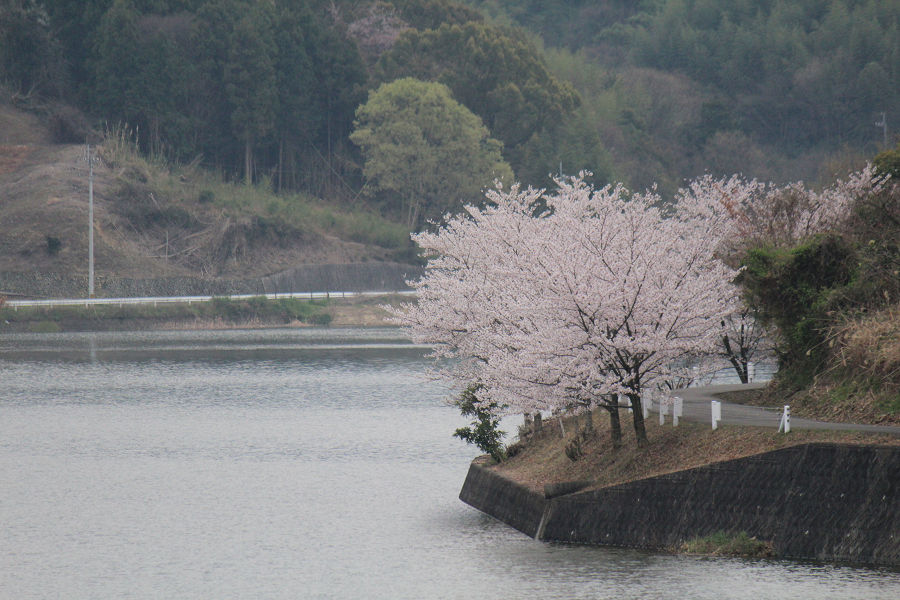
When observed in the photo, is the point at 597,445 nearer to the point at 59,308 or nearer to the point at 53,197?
the point at 59,308

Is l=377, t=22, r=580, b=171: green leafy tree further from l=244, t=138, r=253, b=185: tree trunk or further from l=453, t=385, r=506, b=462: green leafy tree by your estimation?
l=453, t=385, r=506, b=462: green leafy tree

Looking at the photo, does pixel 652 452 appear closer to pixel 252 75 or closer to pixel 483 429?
pixel 483 429

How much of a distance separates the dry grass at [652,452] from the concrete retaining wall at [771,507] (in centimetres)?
37

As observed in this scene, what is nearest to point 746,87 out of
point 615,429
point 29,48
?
point 29,48

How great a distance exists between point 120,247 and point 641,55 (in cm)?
8420

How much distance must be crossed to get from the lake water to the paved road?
3.08 m

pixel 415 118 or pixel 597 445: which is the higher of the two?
pixel 415 118

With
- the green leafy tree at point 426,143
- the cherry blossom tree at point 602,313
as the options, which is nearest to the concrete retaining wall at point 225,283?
the green leafy tree at point 426,143

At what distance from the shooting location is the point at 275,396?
196 ft

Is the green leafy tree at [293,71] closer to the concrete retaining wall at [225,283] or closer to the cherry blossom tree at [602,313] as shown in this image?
the concrete retaining wall at [225,283]

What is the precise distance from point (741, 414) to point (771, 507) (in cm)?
520

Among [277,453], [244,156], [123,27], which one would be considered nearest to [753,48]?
[244,156]

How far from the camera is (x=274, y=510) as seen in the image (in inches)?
1304

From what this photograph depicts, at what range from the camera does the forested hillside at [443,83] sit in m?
119
